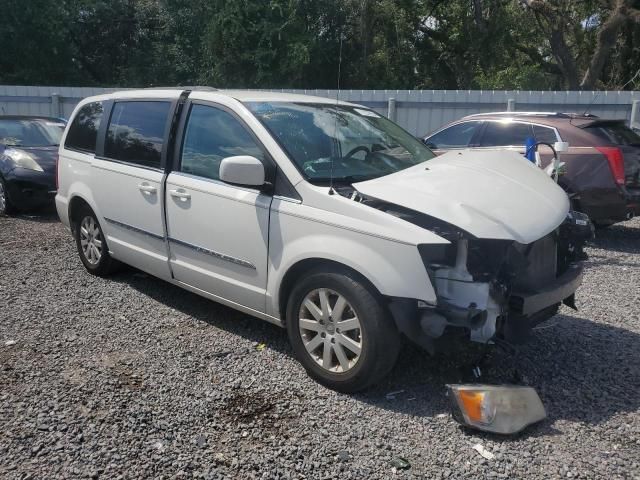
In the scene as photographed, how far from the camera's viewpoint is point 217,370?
380 cm

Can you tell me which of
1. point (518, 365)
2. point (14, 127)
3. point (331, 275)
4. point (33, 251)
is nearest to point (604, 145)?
point (518, 365)

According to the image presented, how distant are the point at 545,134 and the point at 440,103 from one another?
4975 mm

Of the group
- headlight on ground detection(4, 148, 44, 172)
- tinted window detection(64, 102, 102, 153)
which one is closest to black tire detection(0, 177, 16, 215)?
headlight on ground detection(4, 148, 44, 172)

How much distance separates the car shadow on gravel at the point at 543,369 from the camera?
11.1 feet

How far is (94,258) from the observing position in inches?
222

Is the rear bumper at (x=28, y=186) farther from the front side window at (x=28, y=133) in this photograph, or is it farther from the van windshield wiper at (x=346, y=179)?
the van windshield wiper at (x=346, y=179)

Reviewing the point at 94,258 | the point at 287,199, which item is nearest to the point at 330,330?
the point at 287,199

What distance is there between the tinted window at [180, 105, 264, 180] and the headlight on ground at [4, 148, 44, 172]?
17.3 ft

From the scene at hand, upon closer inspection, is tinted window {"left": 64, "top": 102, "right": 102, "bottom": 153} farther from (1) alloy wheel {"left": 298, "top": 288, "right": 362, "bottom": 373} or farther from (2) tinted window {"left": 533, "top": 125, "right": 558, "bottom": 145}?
(2) tinted window {"left": 533, "top": 125, "right": 558, "bottom": 145}

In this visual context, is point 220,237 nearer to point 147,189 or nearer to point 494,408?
point 147,189

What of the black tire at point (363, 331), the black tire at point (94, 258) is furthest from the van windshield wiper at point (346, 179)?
the black tire at point (94, 258)

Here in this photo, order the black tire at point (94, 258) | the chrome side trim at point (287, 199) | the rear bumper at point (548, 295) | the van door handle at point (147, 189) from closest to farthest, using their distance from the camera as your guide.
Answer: the rear bumper at point (548, 295) < the chrome side trim at point (287, 199) < the van door handle at point (147, 189) < the black tire at point (94, 258)

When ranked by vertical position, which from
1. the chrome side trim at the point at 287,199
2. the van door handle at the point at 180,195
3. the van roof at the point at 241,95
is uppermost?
the van roof at the point at 241,95

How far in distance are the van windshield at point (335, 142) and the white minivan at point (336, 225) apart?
15 millimetres
